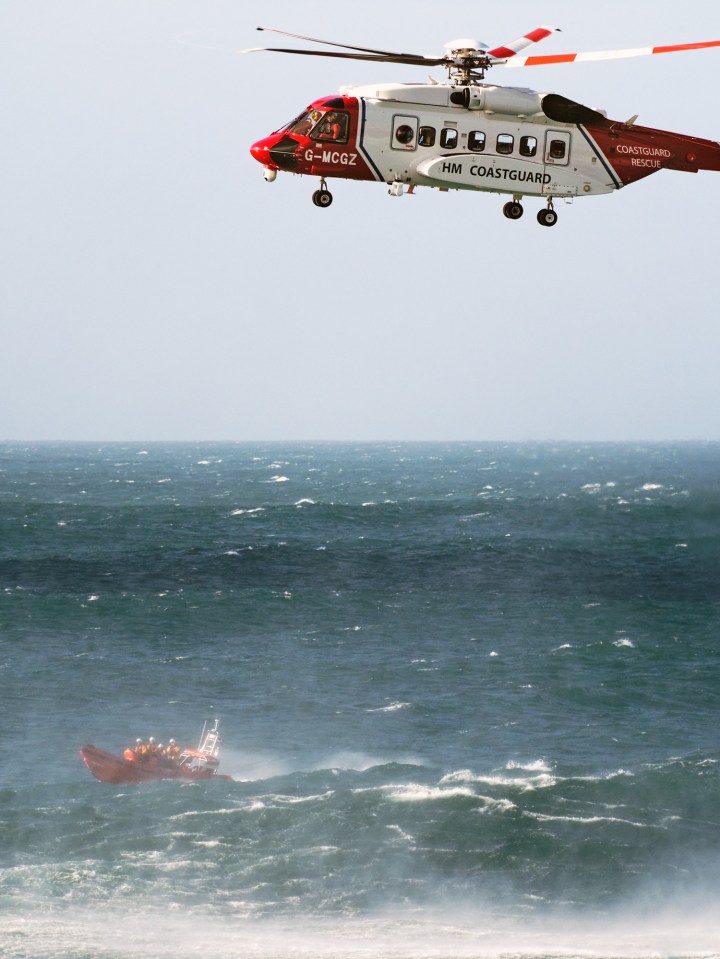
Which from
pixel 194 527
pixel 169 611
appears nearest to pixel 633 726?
pixel 169 611

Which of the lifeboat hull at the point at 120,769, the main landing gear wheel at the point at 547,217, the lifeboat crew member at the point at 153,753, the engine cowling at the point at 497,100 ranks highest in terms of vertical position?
the engine cowling at the point at 497,100

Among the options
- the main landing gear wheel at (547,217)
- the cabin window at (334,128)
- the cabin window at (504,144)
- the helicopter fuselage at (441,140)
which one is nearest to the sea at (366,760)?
the main landing gear wheel at (547,217)

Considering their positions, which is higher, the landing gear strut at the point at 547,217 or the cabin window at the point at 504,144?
the cabin window at the point at 504,144

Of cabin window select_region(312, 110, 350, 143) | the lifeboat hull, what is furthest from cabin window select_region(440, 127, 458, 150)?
the lifeboat hull

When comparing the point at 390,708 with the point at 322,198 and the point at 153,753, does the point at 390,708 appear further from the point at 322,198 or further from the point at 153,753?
the point at 322,198

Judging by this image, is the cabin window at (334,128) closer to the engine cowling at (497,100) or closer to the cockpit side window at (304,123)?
the cockpit side window at (304,123)

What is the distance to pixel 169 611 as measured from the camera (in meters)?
125

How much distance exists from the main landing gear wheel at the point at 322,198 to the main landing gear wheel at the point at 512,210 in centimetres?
501

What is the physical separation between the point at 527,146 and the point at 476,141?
1569 millimetres

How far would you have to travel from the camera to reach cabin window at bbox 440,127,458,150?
35.0 m

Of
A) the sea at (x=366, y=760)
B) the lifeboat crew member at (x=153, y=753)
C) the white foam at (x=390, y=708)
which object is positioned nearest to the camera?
the sea at (x=366, y=760)

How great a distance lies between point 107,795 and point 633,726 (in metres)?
37.5

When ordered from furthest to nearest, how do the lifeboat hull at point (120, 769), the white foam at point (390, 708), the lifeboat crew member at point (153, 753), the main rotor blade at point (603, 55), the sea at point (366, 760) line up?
1. the white foam at point (390, 708)
2. the lifeboat crew member at point (153, 753)
3. the lifeboat hull at point (120, 769)
4. the sea at point (366, 760)
5. the main rotor blade at point (603, 55)

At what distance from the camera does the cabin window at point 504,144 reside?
35000mm
